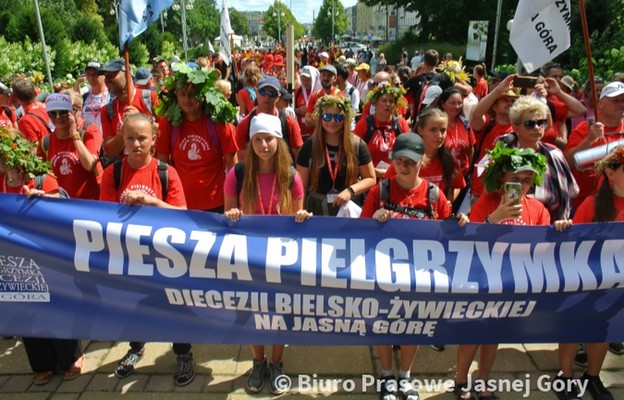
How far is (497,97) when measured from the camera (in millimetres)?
4652

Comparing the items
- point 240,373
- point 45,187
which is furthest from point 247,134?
point 240,373

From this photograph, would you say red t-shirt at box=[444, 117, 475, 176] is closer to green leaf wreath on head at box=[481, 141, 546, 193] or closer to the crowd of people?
the crowd of people

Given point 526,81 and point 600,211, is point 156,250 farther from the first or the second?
point 526,81

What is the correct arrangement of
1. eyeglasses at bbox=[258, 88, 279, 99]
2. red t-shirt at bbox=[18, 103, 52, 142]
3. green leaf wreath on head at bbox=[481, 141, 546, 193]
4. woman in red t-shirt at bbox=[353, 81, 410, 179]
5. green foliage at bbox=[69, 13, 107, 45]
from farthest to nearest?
1. green foliage at bbox=[69, 13, 107, 45]
2. red t-shirt at bbox=[18, 103, 52, 142]
3. eyeglasses at bbox=[258, 88, 279, 99]
4. woman in red t-shirt at bbox=[353, 81, 410, 179]
5. green leaf wreath on head at bbox=[481, 141, 546, 193]

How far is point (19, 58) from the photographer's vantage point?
599 inches

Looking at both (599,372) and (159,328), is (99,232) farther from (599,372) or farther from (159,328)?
(599,372)

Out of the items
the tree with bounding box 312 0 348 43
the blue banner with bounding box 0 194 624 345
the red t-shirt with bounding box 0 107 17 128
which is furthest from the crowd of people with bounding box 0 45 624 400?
the tree with bounding box 312 0 348 43

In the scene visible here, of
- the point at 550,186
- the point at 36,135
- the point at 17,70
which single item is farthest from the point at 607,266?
the point at 17,70

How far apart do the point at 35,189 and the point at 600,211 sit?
12.1 feet

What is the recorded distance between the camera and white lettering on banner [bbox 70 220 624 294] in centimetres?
318

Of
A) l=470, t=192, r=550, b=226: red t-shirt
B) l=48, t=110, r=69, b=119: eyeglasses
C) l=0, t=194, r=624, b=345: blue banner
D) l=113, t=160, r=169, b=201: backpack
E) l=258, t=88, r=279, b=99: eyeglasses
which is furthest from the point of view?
l=258, t=88, r=279, b=99: eyeglasses

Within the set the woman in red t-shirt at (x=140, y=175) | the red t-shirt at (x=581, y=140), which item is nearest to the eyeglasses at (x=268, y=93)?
the woman in red t-shirt at (x=140, y=175)

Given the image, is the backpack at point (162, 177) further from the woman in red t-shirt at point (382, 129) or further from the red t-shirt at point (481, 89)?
the red t-shirt at point (481, 89)

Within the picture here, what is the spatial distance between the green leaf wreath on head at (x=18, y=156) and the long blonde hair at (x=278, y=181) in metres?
1.37
